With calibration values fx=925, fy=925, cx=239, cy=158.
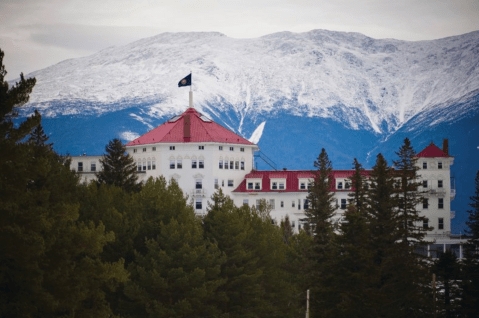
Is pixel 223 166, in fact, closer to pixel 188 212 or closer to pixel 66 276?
pixel 188 212

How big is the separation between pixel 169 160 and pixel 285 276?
7365 centimetres

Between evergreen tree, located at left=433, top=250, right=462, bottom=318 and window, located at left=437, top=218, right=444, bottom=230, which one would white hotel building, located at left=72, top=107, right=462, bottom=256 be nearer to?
window, located at left=437, top=218, right=444, bottom=230

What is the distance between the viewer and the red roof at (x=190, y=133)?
155 meters

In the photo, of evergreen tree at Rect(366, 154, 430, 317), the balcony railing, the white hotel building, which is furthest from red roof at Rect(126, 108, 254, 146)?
evergreen tree at Rect(366, 154, 430, 317)

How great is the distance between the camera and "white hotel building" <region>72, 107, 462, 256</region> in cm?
14925

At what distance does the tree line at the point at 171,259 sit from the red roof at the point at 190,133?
208ft

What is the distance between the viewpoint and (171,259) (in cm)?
6700

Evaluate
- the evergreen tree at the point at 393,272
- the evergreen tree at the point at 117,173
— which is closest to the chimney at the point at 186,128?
the evergreen tree at the point at 117,173

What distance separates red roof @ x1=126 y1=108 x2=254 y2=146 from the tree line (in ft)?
208

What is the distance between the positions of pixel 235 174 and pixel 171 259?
289ft

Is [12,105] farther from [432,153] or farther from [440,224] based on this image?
[432,153]

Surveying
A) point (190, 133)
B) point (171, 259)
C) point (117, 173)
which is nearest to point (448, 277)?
point (171, 259)

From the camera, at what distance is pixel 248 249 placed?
81.6m

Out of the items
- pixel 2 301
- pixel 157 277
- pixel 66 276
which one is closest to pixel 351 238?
pixel 157 277
